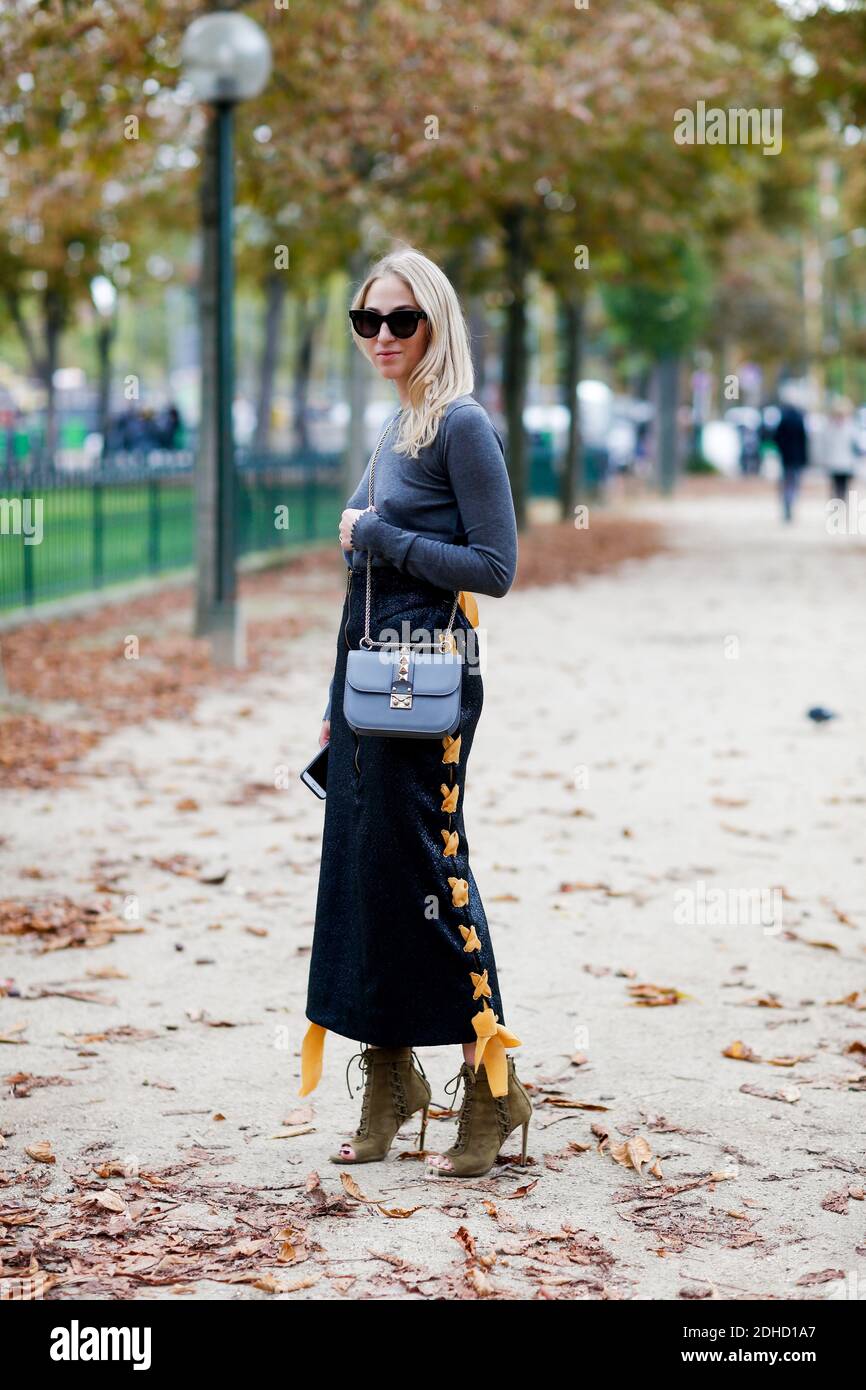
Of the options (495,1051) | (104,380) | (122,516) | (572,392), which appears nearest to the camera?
(495,1051)

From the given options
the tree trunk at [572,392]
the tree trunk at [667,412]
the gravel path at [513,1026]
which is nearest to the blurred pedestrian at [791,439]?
the tree trunk at [572,392]

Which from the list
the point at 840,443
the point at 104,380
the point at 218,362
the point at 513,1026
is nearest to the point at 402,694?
the point at 513,1026

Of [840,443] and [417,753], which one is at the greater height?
[840,443]

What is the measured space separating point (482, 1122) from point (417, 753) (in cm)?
90

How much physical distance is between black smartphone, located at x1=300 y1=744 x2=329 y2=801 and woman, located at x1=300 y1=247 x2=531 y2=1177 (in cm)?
11

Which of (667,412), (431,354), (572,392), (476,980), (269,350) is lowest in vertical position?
(476,980)

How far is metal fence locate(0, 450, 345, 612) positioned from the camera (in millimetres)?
14594

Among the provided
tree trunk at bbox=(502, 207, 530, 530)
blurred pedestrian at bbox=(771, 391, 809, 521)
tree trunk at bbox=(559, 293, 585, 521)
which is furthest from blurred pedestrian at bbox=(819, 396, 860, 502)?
tree trunk at bbox=(502, 207, 530, 530)

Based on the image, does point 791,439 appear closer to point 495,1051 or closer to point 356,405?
point 356,405

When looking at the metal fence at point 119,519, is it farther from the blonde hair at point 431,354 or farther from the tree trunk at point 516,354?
the blonde hair at point 431,354

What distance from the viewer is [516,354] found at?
26250 millimetres

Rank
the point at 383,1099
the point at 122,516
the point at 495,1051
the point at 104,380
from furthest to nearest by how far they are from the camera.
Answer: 1. the point at 104,380
2. the point at 122,516
3. the point at 383,1099
4. the point at 495,1051
